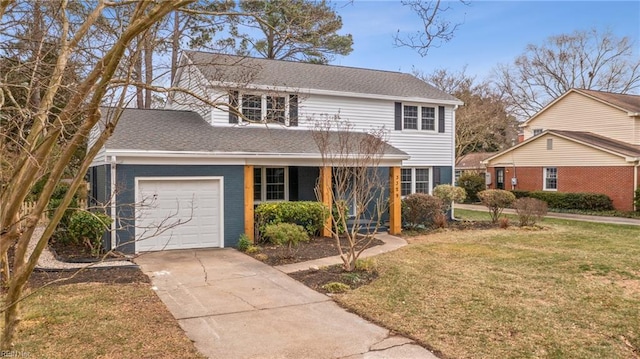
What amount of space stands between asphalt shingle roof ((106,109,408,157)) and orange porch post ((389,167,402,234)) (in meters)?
0.70

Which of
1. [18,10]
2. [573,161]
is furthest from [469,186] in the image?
[18,10]

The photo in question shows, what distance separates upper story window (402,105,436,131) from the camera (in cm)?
1750

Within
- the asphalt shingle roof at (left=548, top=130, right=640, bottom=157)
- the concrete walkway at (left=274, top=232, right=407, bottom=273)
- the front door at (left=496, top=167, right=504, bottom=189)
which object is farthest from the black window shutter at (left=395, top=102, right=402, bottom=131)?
the front door at (left=496, top=167, right=504, bottom=189)

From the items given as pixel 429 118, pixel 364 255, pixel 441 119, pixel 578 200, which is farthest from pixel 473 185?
pixel 364 255

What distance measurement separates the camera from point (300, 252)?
448 inches

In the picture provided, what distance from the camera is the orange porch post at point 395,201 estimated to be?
49.2 feet

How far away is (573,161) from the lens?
23.2 meters

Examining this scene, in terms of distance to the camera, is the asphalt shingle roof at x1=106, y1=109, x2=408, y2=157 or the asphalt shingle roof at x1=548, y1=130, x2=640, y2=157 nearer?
the asphalt shingle roof at x1=106, y1=109, x2=408, y2=157

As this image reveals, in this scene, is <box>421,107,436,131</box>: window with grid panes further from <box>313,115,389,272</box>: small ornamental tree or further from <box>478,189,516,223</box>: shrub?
<box>478,189,516,223</box>: shrub

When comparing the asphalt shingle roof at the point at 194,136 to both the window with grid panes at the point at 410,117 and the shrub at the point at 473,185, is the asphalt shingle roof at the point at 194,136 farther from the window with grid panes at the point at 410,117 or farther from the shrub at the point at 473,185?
the shrub at the point at 473,185

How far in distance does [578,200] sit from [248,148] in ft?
57.2

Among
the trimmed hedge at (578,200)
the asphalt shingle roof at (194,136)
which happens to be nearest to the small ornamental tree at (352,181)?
the asphalt shingle roof at (194,136)

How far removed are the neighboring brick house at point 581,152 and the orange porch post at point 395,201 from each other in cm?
1269

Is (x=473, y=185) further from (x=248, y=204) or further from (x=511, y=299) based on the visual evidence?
(x=511, y=299)
